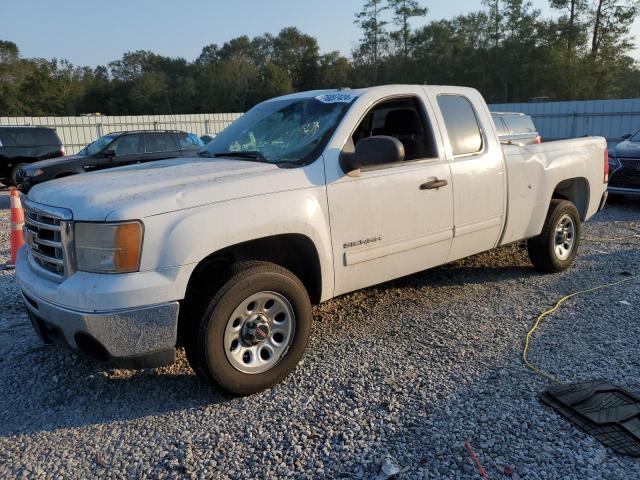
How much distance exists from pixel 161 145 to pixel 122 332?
11123 mm

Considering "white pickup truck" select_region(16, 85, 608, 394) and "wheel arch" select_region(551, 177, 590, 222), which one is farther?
"wheel arch" select_region(551, 177, 590, 222)

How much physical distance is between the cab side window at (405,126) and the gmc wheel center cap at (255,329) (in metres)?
1.73

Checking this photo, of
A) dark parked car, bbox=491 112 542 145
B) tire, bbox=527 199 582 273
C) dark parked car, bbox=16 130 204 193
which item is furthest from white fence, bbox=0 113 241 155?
tire, bbox=527 199 582 273

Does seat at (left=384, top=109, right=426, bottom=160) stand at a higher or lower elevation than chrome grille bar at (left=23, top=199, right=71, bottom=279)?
higher

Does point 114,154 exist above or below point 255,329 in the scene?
above

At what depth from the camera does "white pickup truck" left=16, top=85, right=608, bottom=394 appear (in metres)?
2.92

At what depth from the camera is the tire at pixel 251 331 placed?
311 centimetres

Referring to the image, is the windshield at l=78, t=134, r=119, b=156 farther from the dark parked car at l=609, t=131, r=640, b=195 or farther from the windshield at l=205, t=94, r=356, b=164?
the dark parked car at l=609, t=131, r=640, b=195

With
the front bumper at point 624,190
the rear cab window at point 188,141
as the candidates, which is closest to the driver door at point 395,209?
the front bumper at point 624,190

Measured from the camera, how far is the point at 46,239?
3230 mm

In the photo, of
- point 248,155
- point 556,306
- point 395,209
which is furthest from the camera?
point 556,306

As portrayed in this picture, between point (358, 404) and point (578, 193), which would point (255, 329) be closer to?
point (358, 404)

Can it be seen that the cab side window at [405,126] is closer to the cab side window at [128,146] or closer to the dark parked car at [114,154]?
the dark parked car at [114,154]

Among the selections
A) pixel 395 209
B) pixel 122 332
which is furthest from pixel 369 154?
pixel 122 332
